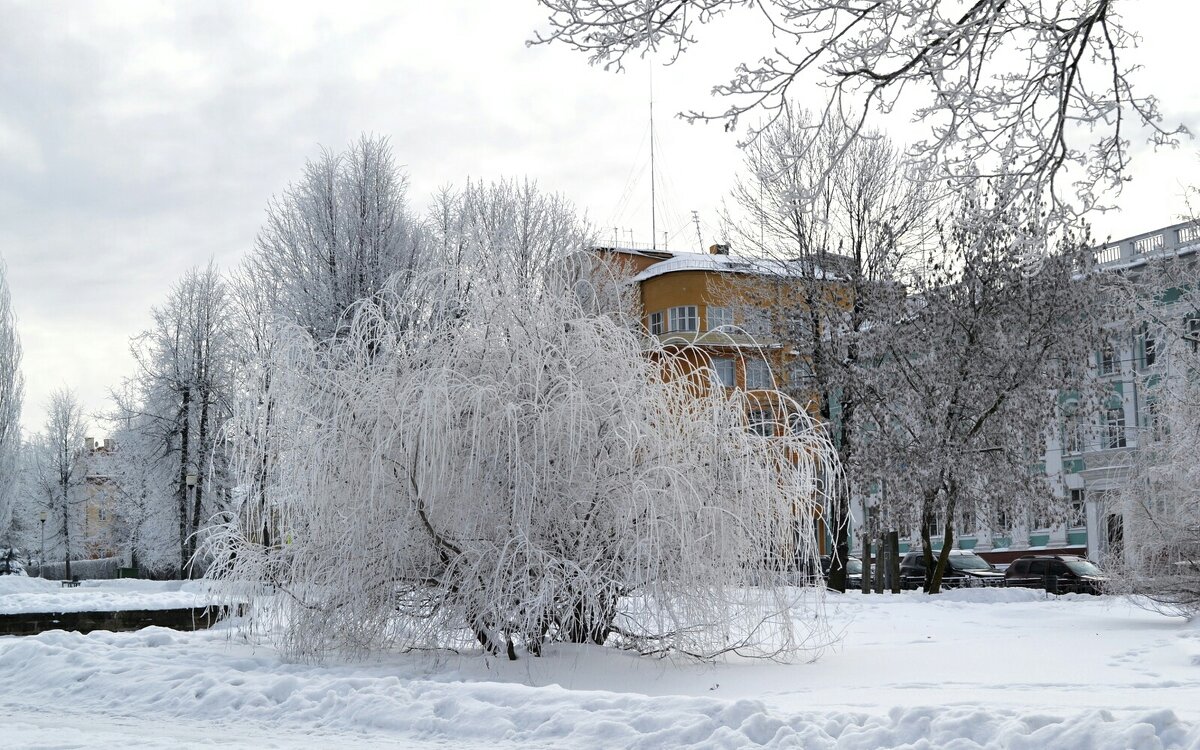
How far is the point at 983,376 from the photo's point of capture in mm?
24516

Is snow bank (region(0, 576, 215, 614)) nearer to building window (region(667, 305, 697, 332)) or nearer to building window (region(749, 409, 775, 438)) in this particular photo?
building window (region(749, 409, 775, 438))

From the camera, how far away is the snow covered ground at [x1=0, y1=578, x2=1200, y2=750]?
244 inches

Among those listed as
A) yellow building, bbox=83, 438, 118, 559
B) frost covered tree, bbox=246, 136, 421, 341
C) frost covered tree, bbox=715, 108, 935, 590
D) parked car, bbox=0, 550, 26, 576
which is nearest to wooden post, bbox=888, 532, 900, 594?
frost covered tree, bbox=715, 108, 935, 590

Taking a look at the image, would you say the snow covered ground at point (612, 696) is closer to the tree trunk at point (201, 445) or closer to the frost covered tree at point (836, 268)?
the frost covered tree at point (836, 268)

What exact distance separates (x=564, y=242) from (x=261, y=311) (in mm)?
9202

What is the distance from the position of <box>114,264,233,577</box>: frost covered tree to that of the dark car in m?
24.2

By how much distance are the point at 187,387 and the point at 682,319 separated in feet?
68.1

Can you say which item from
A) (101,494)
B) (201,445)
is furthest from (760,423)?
(101,494)

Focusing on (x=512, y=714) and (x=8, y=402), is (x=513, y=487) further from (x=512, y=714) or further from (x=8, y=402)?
(x=8, y=402)

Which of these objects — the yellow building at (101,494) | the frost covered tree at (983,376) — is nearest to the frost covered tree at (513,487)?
the frost covered tree at (983,376)

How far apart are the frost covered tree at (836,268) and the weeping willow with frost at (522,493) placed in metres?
→ 16.8

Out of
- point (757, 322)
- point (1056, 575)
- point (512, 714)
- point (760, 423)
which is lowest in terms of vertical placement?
point (1056, 575)

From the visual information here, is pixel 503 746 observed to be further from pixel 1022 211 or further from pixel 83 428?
pixel 83 428

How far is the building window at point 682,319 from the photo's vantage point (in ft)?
161
